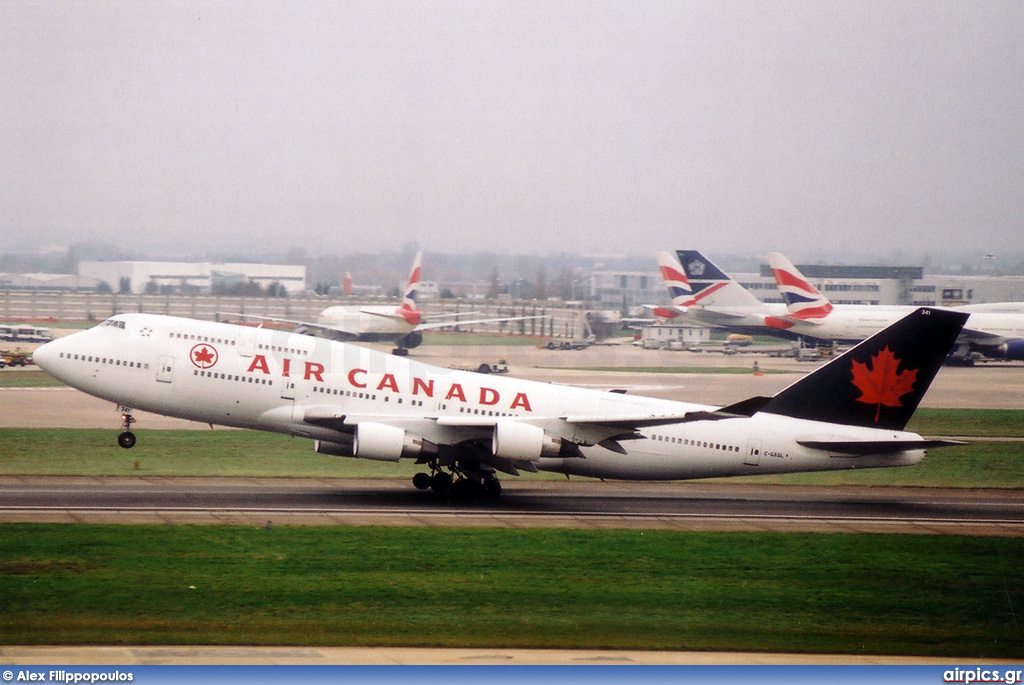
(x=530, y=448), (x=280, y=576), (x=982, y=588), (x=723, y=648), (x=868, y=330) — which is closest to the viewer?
(x=723, y=648)

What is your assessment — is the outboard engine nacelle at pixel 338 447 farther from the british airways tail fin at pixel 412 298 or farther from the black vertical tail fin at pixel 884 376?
the black vertical tail fin at pixel 884 376

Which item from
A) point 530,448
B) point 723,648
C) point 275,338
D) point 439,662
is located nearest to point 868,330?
point 530,448

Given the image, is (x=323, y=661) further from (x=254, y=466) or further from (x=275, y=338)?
(x=254, y=466)

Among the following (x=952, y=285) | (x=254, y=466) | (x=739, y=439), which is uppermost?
(x=952, y=285)

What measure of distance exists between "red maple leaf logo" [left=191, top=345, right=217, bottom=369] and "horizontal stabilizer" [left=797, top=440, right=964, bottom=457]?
16.0m

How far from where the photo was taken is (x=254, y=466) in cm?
3142

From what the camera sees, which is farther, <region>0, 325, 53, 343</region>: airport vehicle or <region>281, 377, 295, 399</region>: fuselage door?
<region>0, 325, 53, 343</region>: airport vehicle

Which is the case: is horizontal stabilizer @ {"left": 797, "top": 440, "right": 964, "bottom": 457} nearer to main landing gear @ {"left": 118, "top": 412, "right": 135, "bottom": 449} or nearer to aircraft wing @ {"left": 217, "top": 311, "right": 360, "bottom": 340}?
aircraft wing @ {"left": 217, "top": 311, "right": 360, "bottom": 340}

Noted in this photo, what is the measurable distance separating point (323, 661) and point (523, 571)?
6206 millimetres

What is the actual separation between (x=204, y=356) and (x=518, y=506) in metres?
9.26

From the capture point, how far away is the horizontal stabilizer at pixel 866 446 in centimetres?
2683

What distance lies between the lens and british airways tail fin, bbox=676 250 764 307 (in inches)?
1492

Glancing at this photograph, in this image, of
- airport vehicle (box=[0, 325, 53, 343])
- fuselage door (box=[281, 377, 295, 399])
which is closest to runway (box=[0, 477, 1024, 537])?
fuselage door (box=[281, 377, 295, 399])

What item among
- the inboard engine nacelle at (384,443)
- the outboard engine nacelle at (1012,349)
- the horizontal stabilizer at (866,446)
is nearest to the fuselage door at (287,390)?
the inboard engine nacelle at (384,443)
